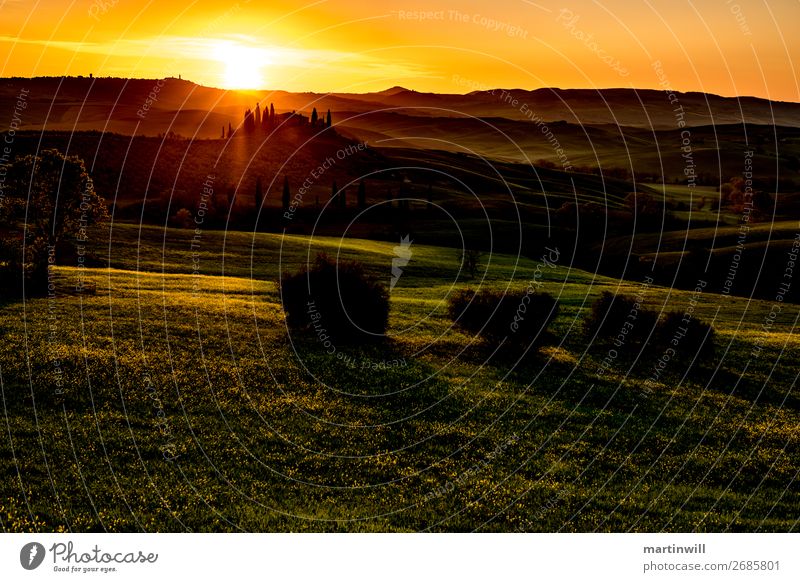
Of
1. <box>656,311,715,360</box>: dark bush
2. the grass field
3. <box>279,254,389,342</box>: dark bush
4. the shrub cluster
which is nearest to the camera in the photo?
the grass field

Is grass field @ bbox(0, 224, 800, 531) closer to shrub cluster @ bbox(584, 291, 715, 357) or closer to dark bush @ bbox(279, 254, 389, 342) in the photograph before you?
shrub cluster @ bbox(584, 291, 715, 357)

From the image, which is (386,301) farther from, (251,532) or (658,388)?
(251,532)

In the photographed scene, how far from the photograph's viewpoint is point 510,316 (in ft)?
138

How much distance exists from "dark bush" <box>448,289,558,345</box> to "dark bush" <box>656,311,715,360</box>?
24.7ft

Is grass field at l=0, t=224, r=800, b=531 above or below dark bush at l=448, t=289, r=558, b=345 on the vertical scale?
below

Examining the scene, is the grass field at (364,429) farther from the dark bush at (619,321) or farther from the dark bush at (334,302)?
the dark bush at (334,302)

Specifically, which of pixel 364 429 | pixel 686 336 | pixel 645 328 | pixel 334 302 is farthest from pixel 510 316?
pixel 364 429

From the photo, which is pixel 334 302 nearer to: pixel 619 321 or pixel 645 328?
pixel 619 321

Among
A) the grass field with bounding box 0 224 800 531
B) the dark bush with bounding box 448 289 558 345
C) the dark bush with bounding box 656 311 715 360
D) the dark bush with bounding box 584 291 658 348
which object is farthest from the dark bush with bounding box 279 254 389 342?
the dark bush with bounding box 656 311 715 360

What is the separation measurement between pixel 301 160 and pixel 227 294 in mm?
124408

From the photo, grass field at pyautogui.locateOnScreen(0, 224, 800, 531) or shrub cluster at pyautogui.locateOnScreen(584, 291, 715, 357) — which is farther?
shrub cluster at pyautogui.locateOnScreen(584, 291, 715, 357)

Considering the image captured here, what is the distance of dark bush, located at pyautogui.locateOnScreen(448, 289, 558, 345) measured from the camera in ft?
137
